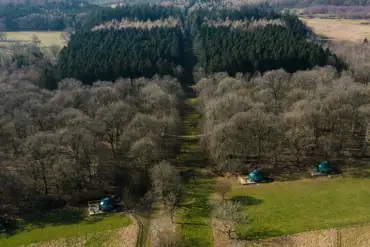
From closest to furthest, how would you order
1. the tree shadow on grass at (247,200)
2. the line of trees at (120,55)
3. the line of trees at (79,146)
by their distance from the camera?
1. the tree shadow on grass at (247,200)
2. the line of trees at (79,146)
3. the line of trees at (120,55)

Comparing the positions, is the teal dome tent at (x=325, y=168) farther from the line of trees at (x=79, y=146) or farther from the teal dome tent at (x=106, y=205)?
the teal dome tent at (x=106, y=205)

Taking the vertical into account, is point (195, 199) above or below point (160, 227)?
above

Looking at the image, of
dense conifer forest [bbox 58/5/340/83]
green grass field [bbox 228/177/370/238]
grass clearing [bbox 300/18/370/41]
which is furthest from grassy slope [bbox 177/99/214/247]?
grass clearing [bbox 300/18/370/41]

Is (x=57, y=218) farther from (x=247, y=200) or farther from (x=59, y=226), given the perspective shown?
(x=247, y=200)

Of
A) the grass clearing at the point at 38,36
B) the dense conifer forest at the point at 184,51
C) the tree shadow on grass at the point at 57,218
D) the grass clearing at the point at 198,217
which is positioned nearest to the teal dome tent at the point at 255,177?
the grass clearing at the point at 198,217

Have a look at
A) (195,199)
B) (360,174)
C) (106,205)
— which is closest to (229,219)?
(195,199)

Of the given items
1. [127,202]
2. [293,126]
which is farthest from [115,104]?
[293,126]
